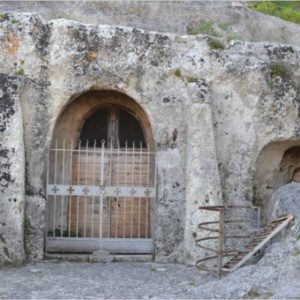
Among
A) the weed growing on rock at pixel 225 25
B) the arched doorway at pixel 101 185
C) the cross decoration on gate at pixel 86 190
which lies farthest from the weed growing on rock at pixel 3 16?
the weed growing on rock at pixel 225 25

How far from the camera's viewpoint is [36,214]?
10648 millimetres

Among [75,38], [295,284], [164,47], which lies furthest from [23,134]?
[295,284]

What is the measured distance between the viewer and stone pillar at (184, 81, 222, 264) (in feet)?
33.8

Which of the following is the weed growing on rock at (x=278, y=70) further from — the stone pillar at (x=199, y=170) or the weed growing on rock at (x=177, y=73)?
the weed growing on rock at (x=177, y=73)

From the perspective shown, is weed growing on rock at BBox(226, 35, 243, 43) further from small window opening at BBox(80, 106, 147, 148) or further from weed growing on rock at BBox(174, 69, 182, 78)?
small window opening at BBox(80, 106, 147, 148)

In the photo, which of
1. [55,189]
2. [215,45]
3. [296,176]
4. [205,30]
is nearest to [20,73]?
[55,189]

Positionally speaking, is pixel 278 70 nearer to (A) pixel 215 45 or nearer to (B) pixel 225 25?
(A) pixel 215 45

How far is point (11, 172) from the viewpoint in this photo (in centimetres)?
1029

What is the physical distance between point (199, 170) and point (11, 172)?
3039mm

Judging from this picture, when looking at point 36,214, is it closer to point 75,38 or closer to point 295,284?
point 75,38

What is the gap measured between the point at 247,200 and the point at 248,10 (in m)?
4.42

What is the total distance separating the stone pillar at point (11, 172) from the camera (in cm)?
1012

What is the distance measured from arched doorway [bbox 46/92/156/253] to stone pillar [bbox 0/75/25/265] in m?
1.04

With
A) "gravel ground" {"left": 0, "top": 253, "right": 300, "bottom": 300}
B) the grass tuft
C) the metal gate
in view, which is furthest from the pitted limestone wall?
"gravel ground" {"left": 0, "top": 253, "right": 300, "bottom": 300}
